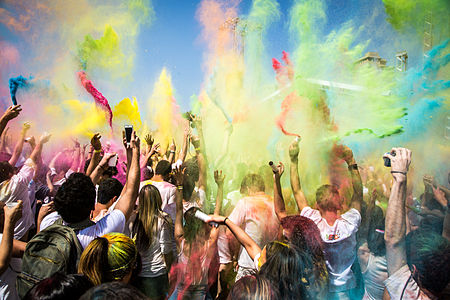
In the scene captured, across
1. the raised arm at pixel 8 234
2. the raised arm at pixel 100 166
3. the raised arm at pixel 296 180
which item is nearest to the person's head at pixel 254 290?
the raised arm at pixel 296 180

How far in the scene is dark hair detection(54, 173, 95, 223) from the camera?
2311 millimetres

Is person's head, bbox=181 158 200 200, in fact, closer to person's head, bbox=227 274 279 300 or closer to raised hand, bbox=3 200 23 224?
raised hand, bbox=3 200 23 224

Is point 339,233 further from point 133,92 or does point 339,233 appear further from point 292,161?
point 133,92

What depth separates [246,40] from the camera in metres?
4.11

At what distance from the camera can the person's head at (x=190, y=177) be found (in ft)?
12.4

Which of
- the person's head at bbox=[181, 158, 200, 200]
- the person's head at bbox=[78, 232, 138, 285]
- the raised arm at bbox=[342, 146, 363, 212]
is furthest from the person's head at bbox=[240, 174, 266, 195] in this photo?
the person's head at bbox=[78, 232, 138, 285]

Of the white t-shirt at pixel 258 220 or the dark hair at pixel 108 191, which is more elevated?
the dark hair at pixel 108 191

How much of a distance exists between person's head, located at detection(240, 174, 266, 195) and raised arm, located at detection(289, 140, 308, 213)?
1.22 feet

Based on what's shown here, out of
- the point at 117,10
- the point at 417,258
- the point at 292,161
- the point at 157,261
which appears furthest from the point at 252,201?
the point at 117,10

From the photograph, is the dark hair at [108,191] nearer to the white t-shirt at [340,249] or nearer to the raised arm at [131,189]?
the raised arm at [131,189]

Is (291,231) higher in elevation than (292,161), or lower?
lower

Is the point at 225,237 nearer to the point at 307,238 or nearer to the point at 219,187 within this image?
the point at 219,187

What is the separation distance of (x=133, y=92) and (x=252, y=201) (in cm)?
309

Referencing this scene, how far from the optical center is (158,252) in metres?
3.13
